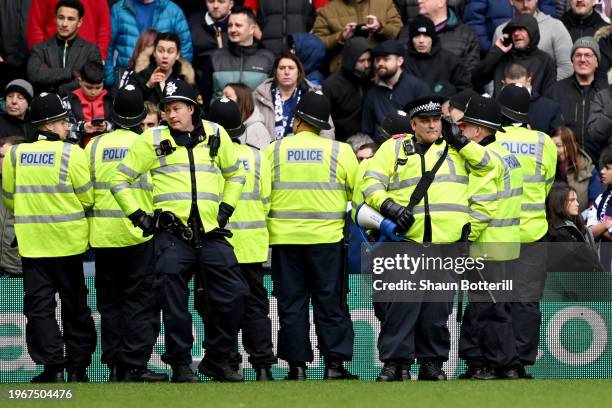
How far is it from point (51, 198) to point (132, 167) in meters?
1.14

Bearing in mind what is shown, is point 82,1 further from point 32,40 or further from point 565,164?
point 565,164

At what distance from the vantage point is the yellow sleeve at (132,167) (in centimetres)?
1312

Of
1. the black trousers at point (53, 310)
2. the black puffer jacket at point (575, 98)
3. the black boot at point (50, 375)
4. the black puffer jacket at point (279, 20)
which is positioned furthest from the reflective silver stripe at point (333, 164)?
the black puffer jacket at point (279, 20)

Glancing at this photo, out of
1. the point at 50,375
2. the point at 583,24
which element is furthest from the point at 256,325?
the point at 583,24

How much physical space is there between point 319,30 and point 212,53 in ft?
4.60

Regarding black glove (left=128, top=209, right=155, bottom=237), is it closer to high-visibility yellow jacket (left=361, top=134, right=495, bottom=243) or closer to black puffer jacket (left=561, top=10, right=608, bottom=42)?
high-visibility yellow jacket (left=361, top=134, right=495, bottom=243)

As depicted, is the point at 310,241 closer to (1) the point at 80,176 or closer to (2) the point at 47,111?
(1) the point at 80,176

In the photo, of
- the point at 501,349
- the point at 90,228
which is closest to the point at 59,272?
the point at 90,228

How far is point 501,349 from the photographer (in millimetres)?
13789

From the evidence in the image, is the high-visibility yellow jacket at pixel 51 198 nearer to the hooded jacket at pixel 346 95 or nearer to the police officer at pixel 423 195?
the police officer at pixel 423 195

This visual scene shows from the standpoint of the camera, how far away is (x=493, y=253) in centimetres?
1388

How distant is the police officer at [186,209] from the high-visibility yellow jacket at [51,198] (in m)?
0.74

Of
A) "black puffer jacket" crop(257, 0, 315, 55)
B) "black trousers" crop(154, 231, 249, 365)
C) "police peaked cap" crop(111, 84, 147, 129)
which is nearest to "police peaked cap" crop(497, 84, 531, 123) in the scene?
"black trousers" crop(154, 231, 249, 365)

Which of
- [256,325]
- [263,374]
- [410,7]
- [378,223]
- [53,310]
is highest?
[410,7]
